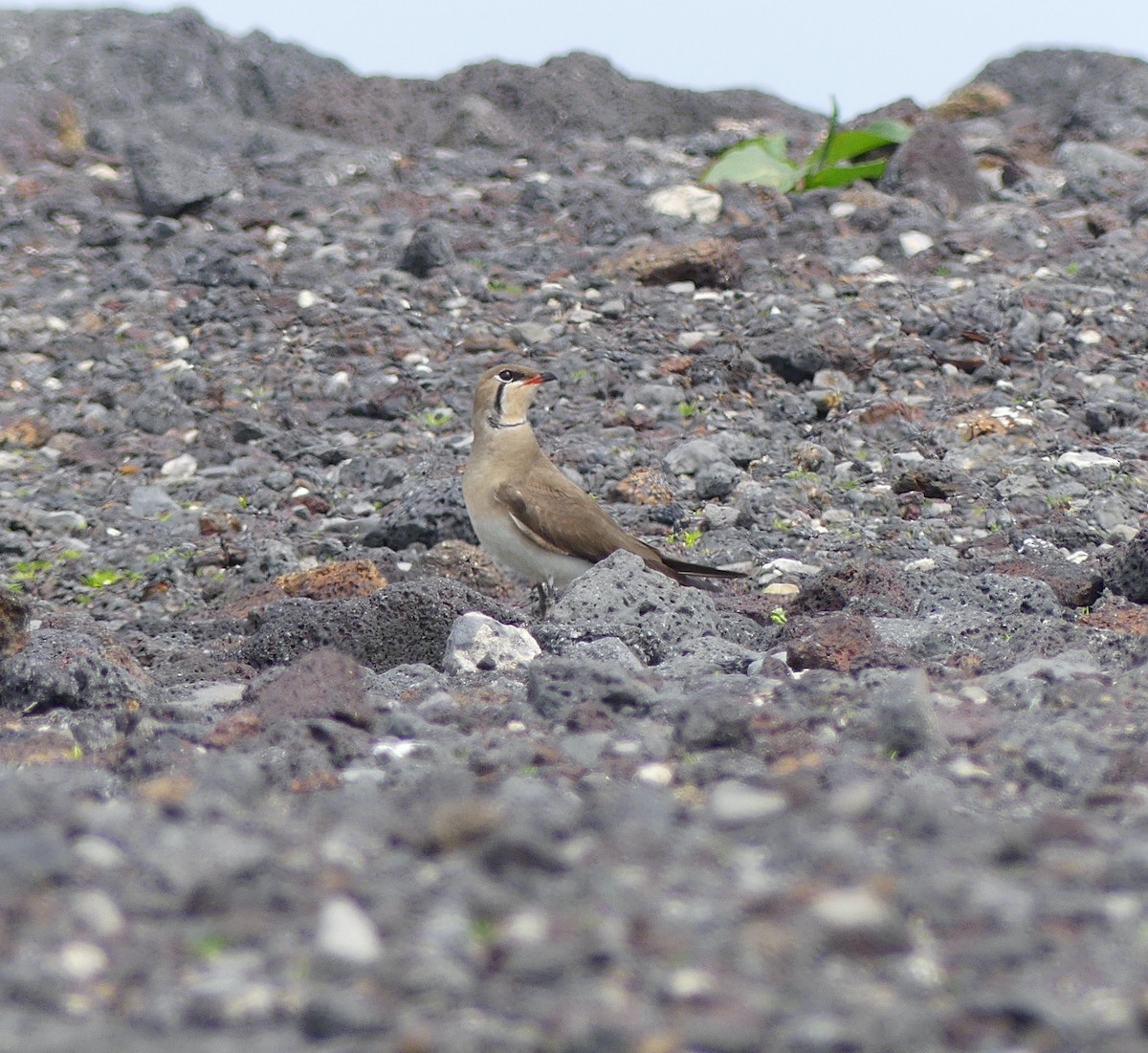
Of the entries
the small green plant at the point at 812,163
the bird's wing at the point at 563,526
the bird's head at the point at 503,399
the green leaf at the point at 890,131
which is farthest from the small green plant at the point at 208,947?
the green leaf at the point at 890,131

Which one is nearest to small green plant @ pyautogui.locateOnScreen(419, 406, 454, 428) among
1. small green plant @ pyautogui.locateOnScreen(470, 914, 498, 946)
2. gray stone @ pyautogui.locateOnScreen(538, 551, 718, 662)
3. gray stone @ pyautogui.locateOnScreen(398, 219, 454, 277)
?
gray stone @ pyautogui.locateOnScreen(398, 219, 454, 277)

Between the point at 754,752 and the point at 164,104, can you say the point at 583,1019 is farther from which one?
the point at 164,104

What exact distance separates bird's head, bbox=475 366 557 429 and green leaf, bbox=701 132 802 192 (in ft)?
21.3

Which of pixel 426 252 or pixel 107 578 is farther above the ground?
pixel 426 252

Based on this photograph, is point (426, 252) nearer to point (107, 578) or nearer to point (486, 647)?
point (107, 578)

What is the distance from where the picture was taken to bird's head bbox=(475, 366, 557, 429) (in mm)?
7766

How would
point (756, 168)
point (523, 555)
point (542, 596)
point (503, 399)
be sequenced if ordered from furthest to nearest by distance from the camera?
point (756, 168), point (503, 399), point (523, 555), point (542, 596)

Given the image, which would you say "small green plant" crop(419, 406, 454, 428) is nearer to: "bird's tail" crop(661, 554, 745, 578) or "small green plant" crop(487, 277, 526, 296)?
"small green plant" crop(487, 277, 526, 296)

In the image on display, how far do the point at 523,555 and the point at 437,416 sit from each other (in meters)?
3.18

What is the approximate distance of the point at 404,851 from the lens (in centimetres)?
289

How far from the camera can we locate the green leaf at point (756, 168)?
45.9ft

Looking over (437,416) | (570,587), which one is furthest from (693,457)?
(570,587)

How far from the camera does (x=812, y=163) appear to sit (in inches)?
563

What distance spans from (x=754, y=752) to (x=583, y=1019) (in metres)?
1.86
